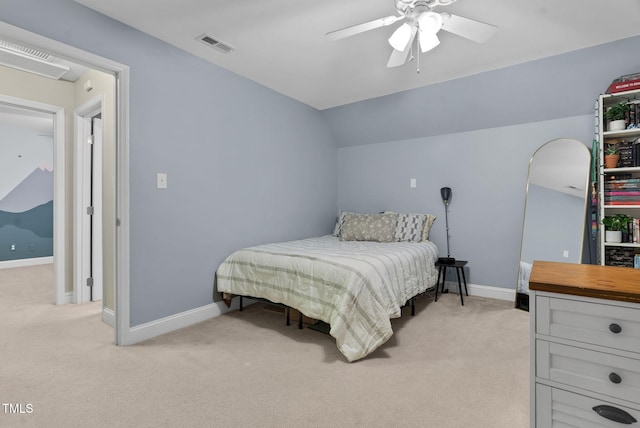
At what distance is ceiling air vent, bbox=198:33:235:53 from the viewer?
260cm

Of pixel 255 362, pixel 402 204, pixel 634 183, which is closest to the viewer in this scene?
pixel 255 362

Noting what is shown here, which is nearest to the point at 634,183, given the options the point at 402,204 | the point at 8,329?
the point at 402,204

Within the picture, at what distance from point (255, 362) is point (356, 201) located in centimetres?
295

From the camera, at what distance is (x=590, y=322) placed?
1.11 metres

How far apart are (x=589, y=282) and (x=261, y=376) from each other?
5.70 feet

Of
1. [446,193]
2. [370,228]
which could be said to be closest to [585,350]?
[370,228]

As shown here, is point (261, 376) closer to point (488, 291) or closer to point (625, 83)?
point (488, 291)

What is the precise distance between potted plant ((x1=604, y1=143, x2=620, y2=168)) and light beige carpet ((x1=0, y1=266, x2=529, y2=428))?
153 cm

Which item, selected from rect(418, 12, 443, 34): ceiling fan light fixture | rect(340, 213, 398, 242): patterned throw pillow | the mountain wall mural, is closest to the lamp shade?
rect(340, 213, 398, 242): patterned throw pillow

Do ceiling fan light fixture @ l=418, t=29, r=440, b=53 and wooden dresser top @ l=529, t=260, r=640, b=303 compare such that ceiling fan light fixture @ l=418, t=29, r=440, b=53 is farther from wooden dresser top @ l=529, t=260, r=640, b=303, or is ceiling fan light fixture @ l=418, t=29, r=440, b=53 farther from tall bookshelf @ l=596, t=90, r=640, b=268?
tall bookshelf @ l=596, t=90, r=640, b=268

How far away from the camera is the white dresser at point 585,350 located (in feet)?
3.47

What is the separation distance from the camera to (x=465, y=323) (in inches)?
115

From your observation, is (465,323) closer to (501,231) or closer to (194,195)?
(501,231)

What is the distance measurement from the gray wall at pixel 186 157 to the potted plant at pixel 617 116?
10.0ft
